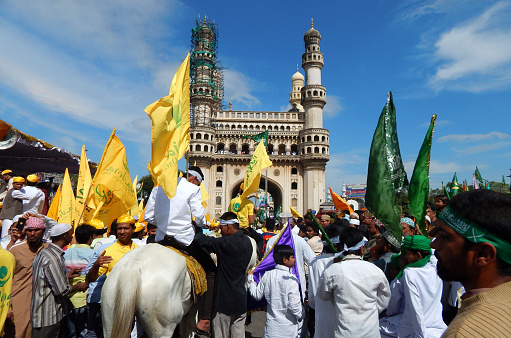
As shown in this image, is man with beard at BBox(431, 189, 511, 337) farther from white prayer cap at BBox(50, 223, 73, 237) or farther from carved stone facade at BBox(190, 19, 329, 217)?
carved stone facade at BBox(190, 19, 329, 217)

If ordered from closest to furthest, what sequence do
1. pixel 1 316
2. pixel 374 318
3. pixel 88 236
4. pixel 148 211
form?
pixel 1 316 < pixel 374 318 < pixel 148 211 < pixel 88 236

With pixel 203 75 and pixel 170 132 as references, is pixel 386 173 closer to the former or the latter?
pixel 170 132

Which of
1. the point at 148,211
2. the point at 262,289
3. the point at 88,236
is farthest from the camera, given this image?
the point at 88,236

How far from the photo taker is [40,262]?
147 inches

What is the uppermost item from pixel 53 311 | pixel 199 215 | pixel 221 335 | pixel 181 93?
pixel 181 93

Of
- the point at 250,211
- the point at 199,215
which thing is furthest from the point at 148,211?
the point at 250,211

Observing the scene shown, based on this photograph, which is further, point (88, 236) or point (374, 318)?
point (88, 236)

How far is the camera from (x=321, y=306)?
383 cm

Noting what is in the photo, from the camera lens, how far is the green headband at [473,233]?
1277 millimetres

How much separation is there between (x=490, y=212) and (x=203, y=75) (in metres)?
46.3

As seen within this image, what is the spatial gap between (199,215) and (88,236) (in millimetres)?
2127

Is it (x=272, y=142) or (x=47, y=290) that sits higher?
(x=272, y=142)

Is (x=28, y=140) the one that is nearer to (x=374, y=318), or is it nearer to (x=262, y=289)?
(x=262, y=289)

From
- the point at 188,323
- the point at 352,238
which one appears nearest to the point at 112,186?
the point at 188,323
